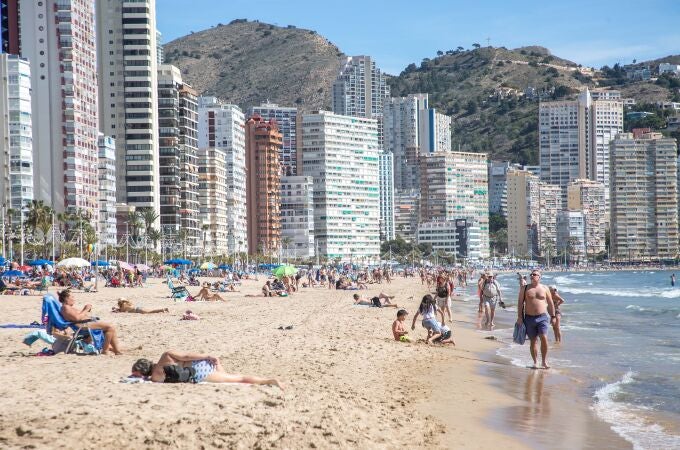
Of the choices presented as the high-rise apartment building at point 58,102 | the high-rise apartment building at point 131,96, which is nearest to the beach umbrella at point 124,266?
the high-rise apartment building at point 58,102

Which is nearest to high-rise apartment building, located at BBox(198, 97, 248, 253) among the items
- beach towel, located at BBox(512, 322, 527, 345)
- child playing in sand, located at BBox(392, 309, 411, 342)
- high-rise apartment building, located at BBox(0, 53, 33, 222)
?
high-rise apartment building, located at BBox(0, 53, 33, 222)

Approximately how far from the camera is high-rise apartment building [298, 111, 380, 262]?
495 ft

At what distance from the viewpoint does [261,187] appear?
140 meters

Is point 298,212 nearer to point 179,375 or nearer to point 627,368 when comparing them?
point 627,368

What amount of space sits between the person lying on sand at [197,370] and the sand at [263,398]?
240mm

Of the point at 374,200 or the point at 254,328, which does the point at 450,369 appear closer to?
the point at 254,328

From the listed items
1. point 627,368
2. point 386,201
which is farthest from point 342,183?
point 627,368

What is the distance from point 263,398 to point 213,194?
11457cm

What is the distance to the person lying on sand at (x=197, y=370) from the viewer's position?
9.98 m

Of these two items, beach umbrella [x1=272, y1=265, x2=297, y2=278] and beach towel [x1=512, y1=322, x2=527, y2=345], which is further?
beach umbrella [x1=272, y1=265, x2=297, y2=278]

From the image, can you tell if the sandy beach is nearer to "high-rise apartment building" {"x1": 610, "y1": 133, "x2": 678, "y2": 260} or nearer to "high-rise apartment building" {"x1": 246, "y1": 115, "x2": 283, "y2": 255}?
"high-rise apartment building" {"x1": 246, "y1": 115, "x2": 283, "y2": 255}

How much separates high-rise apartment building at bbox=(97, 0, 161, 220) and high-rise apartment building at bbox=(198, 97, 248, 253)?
98.8 ft

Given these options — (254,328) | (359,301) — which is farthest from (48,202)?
(254,328)

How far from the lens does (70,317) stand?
13070 mm
